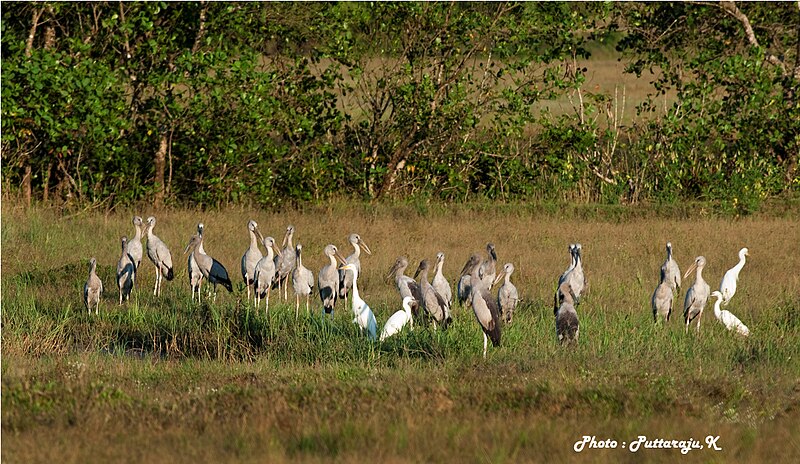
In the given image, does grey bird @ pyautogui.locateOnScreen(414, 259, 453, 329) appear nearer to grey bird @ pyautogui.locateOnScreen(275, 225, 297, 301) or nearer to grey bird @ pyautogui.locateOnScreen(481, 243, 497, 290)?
grey bird @ pyautogui.locateOnScreen(481, 243, 497, 290)

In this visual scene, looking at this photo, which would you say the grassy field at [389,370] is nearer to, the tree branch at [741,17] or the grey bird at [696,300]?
the grey bird at [696,300]

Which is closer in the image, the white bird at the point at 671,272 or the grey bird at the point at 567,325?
the grey bird at the point at 567,325

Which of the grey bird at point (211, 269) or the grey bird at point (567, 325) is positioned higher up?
the grey bird at point (567, 325)

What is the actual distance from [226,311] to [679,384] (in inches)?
164

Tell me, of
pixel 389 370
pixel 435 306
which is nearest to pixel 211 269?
pixel 435 306

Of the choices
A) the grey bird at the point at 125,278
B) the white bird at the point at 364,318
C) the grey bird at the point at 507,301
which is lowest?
the grey bird at the point at 125,278

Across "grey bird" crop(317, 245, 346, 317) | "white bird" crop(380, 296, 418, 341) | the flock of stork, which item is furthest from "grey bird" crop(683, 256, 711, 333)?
"grey bird" crop(317, 245, 346, 317)

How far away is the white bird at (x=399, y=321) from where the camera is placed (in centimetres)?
916

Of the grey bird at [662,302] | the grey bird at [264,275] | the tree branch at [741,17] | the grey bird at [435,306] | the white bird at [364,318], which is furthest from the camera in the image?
the tree branch at [741,17]

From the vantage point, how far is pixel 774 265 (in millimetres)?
12883

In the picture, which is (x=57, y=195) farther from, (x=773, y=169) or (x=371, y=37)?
(x=773, y=169)

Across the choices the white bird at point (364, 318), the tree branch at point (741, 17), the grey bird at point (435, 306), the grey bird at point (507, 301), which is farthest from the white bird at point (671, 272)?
the tree branch at point (741, 17)

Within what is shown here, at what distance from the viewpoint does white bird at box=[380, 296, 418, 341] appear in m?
9.16

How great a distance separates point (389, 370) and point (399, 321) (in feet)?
3.69
